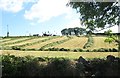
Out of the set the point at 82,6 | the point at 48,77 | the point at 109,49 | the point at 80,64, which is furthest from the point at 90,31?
the point at 109,49

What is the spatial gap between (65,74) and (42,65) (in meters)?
1.50

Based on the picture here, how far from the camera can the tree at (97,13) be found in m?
19.4

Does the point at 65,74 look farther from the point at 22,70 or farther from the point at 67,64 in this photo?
the point at 22,70

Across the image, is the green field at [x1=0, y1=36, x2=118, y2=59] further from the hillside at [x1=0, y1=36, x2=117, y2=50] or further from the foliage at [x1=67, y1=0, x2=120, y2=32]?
the foliage at [x1=67, y1=0, x2=120, y2=32]

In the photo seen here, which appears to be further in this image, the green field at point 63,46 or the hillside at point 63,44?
the hillside at point 63,44

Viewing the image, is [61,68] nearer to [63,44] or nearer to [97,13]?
[97,13]

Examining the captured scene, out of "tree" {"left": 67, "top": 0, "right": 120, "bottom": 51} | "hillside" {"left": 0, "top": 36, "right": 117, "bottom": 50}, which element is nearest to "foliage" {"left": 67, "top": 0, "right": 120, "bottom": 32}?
"tree" {"left": 67, "top": 0, "right": 120, "bottom": 51}

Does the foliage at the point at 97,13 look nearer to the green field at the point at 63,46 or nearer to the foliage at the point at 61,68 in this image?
the foliage at the point at 61,68

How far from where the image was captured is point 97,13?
19438 mm

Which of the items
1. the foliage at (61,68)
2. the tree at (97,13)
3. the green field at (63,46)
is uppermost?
the tree at (97,13)

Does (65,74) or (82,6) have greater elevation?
(82,6)

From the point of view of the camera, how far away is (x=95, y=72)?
650 inches

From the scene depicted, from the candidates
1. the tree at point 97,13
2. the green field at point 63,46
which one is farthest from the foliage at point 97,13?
the green field at point 63,46

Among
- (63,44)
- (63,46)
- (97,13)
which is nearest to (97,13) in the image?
(97,13)
